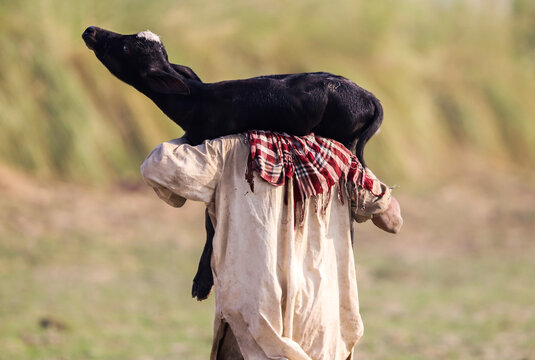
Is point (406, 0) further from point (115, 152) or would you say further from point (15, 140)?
point (15, 140)

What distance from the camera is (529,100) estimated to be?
15578 mm

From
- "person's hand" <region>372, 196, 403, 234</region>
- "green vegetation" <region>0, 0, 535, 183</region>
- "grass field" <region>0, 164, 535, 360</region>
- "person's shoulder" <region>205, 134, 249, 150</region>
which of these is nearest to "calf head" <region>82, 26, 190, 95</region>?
"person's shoulder" <region>205, 134, 249, 150</region>

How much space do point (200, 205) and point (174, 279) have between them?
2.73 m

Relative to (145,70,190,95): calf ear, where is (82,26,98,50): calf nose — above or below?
above

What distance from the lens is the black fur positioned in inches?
104

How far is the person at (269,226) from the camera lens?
2.59 meters

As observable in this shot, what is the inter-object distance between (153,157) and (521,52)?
1463 cm

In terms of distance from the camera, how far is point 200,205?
1130cm

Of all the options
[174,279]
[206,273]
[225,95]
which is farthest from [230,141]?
[174,279]

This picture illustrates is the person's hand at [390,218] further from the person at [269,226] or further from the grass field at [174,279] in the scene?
the grass field at [174,279]

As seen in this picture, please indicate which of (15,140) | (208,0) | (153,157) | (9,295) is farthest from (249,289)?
(208,0)

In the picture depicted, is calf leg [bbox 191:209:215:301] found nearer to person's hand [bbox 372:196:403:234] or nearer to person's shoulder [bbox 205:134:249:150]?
person's shoulder [bbox 205:134:249:150]

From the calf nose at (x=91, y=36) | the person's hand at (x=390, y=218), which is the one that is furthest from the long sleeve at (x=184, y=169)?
the person's hand at (x=390, y=218)

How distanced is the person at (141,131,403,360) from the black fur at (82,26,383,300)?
56 millimetres
